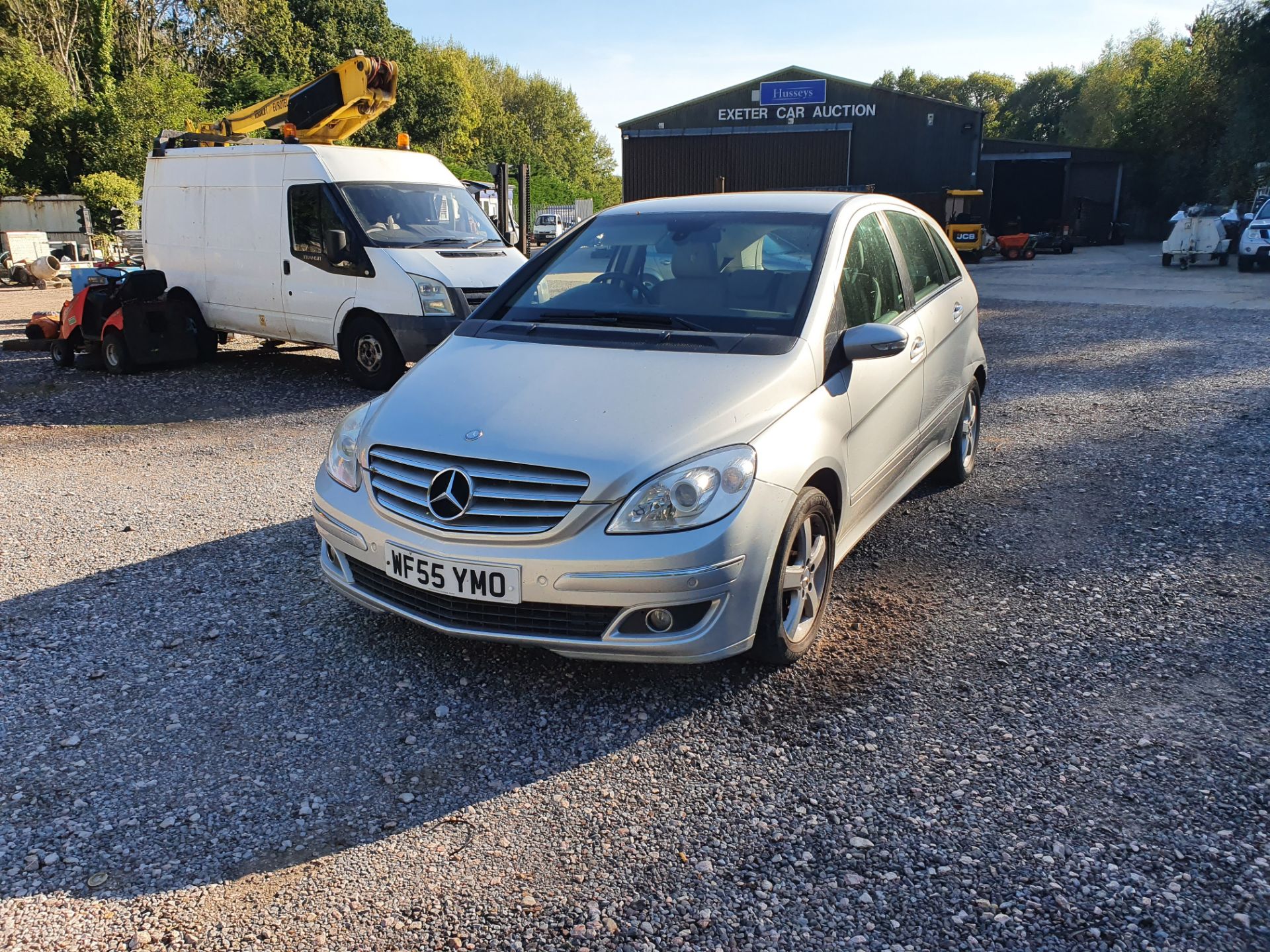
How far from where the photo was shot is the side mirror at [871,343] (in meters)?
3.88

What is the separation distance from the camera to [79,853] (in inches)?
106

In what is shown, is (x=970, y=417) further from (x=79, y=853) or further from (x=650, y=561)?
(x=79, y=853)

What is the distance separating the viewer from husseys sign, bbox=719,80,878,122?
3541 centimetres

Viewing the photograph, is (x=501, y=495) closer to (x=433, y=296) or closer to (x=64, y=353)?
(x=433, y=296)

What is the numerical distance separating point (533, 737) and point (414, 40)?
182 ft

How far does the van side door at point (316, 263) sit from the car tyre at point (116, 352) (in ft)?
6.20

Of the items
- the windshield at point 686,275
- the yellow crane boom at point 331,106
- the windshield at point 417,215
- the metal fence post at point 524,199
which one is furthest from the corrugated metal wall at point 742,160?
the windshield at point 686,275

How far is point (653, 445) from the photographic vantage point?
3.27 metres

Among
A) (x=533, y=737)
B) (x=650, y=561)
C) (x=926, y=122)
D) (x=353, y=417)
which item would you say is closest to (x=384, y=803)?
(x=533, y=737)

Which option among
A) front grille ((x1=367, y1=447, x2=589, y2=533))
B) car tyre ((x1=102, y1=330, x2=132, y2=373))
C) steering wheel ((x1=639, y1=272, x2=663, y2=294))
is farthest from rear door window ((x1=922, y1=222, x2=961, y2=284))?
car tyre ((x1=102, y1=330, x2=132, y2=373))

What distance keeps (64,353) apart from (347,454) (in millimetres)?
8716

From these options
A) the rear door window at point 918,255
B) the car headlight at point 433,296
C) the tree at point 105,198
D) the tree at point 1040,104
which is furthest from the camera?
the tree at point 1040,104

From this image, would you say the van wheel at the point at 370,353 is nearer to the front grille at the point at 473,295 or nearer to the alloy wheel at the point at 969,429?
the front grille at the point at 473,295

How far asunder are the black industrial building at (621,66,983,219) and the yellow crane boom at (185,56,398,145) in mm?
23463
